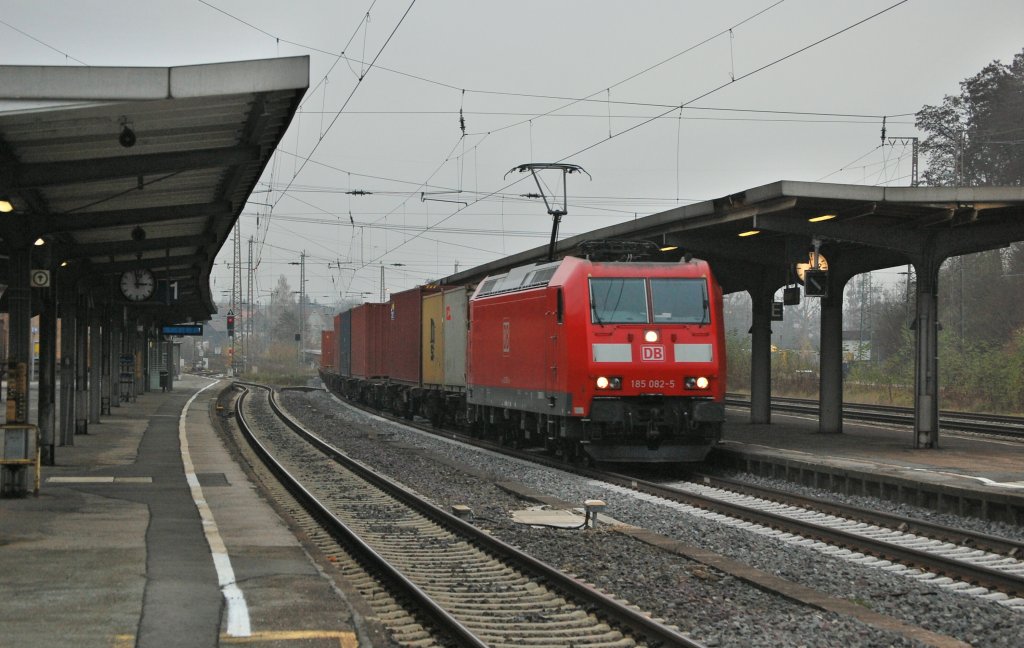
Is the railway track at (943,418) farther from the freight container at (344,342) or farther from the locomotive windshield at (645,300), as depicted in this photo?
the freight container at (344,342)

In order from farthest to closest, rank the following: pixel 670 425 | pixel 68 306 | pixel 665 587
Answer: pixel 68 306
pixel 670 425
pixel 665 587

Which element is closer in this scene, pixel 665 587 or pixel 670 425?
pixel 665 587

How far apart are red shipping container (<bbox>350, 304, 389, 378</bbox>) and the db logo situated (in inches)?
807

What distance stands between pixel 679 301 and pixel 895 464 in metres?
3.83

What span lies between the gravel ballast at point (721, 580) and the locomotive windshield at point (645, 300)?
8.39 feet

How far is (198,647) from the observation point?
662 centimetres

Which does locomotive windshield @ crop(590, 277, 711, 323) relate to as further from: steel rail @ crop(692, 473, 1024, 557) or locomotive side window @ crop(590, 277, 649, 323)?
steel rail @ crop(692, 473, 1024, 557)

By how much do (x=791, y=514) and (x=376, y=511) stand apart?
4.84 metres

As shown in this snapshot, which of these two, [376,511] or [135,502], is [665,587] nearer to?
[376,511]

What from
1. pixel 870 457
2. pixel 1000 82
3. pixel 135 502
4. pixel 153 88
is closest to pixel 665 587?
pixel 153 88

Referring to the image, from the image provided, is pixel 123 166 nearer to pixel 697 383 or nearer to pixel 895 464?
pixel 697 383

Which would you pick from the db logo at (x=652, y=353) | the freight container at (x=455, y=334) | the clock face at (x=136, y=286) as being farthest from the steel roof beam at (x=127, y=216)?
the freight container at (x=455, y=334)

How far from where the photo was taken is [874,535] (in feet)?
38.3

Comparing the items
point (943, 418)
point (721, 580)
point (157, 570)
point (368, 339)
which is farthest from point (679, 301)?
point (368, 339)
